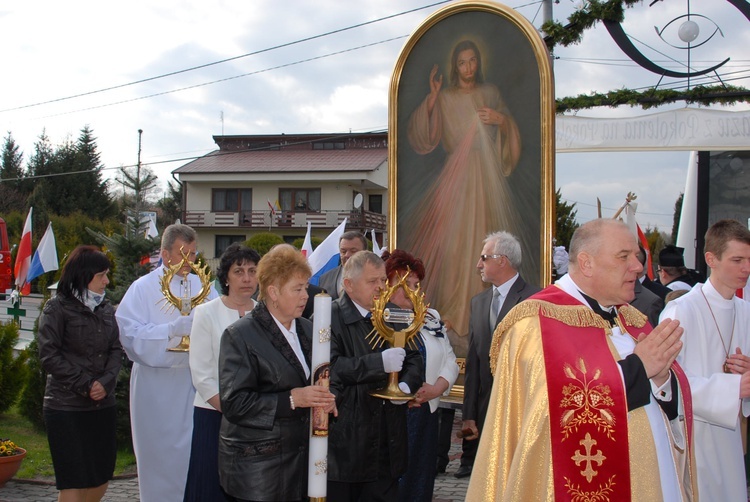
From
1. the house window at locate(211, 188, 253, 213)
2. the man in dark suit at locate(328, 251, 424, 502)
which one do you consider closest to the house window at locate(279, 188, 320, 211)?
the house window at locate(211, 188, 253, 213)

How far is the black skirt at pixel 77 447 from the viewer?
4.92 meters

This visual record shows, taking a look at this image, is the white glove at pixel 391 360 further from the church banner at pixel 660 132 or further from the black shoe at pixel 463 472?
the church banner at pixel 660 132

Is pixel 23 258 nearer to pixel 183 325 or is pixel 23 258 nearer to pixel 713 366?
pixel 183 325

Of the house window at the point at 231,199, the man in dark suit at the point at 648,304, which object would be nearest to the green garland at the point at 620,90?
the man in dark suit at the point at 648,304

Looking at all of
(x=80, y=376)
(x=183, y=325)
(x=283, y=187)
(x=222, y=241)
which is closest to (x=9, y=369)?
(x=80, y=376)

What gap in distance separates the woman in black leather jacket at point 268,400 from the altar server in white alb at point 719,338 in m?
2.26

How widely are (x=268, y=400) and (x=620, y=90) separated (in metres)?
5.88

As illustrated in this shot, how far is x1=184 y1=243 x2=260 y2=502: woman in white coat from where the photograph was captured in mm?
4703

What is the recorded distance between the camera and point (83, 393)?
4.98 m

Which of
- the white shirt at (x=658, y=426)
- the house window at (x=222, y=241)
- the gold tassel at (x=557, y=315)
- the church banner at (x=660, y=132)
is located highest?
the house window at (x=222, y=241)

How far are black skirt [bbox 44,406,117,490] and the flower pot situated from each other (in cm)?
206

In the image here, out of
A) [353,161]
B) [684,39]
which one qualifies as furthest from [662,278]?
[353,161]

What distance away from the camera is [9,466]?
6.71m

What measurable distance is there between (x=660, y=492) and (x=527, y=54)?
4328 mm
